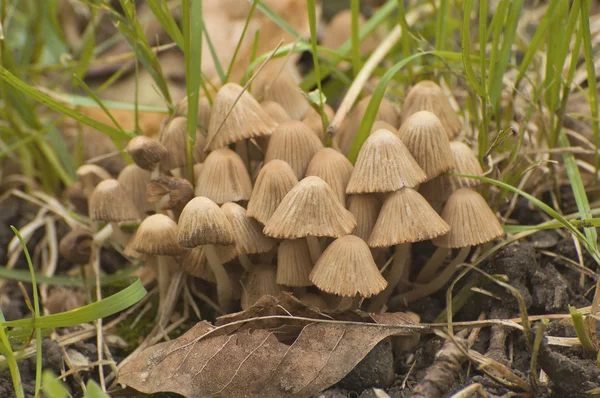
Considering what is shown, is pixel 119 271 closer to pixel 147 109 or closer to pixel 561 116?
pixel 147 109

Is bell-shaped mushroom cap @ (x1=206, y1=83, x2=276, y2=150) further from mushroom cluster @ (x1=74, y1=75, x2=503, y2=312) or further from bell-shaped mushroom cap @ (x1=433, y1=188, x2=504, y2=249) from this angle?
bell-shaped mushroom cap @ (x1=433, y1=188, x2=504, y2=249)

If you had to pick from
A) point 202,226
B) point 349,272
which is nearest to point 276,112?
point 202,226

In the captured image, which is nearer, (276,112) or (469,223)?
(469,223)

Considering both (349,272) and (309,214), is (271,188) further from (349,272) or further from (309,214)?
(349,272)

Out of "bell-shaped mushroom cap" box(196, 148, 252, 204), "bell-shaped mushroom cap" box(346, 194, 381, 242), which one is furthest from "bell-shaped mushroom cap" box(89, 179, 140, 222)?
"bell-shaped mushroom cap" box(346, 194, 381, 242)

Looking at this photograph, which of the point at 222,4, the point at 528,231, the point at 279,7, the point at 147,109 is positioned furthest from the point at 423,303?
the point at 222,4
